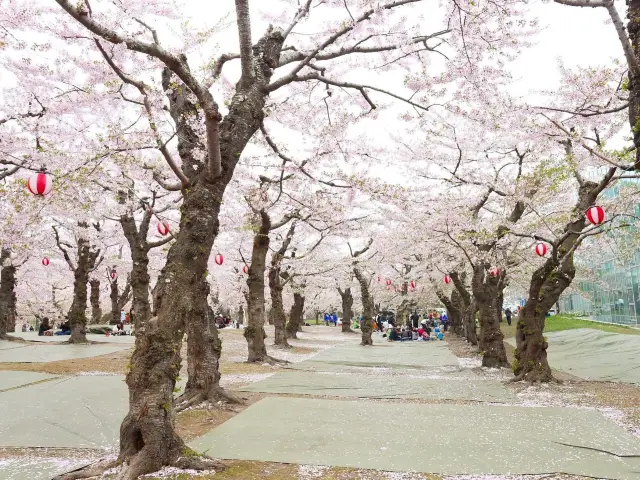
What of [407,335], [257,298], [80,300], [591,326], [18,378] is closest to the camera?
[18,378]

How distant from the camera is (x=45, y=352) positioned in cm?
1348

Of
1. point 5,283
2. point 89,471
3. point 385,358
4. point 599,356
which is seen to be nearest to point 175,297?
point 89,471

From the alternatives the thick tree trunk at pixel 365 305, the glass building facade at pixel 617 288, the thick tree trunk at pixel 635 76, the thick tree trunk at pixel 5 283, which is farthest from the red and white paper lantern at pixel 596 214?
the thick tree trunk at pixel 5 283

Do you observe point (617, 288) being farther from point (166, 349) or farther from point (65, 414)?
point (166, 349)

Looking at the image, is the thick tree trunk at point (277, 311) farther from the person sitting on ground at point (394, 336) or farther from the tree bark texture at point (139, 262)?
the person sitting on ground at point (394, 336)

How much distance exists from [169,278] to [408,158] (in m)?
12.2

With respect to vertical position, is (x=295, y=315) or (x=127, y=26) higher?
(x=127, y=26)

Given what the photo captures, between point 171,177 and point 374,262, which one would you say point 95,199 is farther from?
point 374,262

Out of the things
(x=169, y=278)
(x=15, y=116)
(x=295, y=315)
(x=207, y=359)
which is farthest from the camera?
(x=295, y=315)

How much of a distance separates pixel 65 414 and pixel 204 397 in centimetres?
194

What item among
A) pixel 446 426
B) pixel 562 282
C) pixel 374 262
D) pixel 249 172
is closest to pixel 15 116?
pixel 249 172

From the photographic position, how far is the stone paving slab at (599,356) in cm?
1099

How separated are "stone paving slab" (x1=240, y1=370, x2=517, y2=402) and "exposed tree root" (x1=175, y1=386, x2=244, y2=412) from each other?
130 cm

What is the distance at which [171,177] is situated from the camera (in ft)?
40.9
